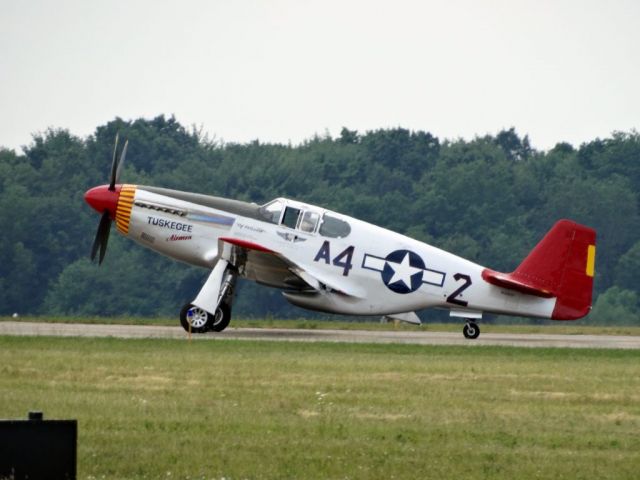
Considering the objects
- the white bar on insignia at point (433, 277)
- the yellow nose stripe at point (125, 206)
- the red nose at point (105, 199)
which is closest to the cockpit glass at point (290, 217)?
the white bar on insignia at point (433, 277)

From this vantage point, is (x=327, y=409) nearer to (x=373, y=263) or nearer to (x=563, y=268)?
(x=373, y=263)

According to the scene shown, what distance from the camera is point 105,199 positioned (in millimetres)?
27125

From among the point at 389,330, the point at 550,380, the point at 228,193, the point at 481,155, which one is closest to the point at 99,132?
the point at 228,193

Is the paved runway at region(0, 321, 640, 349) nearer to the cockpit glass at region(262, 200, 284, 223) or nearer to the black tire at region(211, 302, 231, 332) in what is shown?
the black tire at region(211, 302, 231, 332)

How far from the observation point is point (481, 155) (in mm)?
87688

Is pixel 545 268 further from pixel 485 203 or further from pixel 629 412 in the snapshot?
pixel 485 203

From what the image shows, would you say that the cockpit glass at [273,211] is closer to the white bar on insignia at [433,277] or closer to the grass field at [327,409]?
the white bar on insignia at [433,277]

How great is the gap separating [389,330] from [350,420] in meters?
15.0

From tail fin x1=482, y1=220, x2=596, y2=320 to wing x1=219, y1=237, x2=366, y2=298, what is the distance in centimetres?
257

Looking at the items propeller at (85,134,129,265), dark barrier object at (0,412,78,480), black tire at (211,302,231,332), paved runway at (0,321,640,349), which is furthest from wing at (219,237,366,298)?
dark barrier object at (0,412,78,480)

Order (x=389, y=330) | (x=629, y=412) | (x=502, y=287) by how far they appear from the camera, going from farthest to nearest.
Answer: (x=389, y=330) < (x=502, y=287) < (x=629, y=412)

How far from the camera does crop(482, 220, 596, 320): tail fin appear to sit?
86.7 feet

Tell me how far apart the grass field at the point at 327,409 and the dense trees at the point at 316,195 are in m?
37.1

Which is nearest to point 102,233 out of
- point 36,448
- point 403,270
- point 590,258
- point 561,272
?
point 403,270
